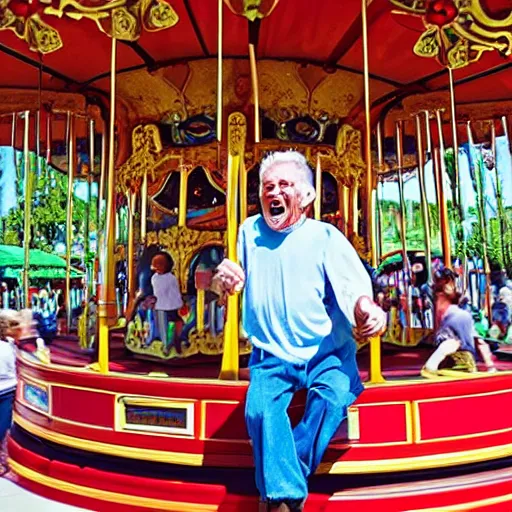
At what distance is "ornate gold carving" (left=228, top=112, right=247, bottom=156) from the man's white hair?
0.80 m

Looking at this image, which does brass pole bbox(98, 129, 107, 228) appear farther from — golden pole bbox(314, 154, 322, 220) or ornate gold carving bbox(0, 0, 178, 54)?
golden pole bbox(314, 154, 322, 220)

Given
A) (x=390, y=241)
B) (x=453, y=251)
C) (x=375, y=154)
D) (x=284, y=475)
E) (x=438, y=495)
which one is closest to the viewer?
(x=284, y=475)

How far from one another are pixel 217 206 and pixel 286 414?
90.0 inches

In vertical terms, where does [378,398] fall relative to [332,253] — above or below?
below

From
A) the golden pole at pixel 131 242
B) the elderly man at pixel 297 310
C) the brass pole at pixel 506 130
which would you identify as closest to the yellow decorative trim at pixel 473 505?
the elderly man at pixel 297 310

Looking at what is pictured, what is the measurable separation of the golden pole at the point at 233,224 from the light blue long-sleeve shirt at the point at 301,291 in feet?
0.74

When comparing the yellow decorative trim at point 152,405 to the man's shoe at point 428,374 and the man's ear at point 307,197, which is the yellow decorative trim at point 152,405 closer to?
the man's ear at point 307,197

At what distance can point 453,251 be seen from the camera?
29.4 ft

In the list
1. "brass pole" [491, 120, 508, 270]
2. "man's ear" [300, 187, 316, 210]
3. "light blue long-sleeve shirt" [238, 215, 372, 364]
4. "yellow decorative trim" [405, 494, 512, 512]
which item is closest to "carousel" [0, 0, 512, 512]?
"yellow decorative trim" [405, 494, 512, 512]

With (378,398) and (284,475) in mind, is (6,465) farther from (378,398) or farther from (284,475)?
(378,398)

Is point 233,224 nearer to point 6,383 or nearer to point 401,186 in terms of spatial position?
point 6,383

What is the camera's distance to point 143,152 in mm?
4914

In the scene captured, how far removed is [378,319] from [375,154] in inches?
149

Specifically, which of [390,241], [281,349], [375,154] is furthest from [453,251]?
[281,349]
